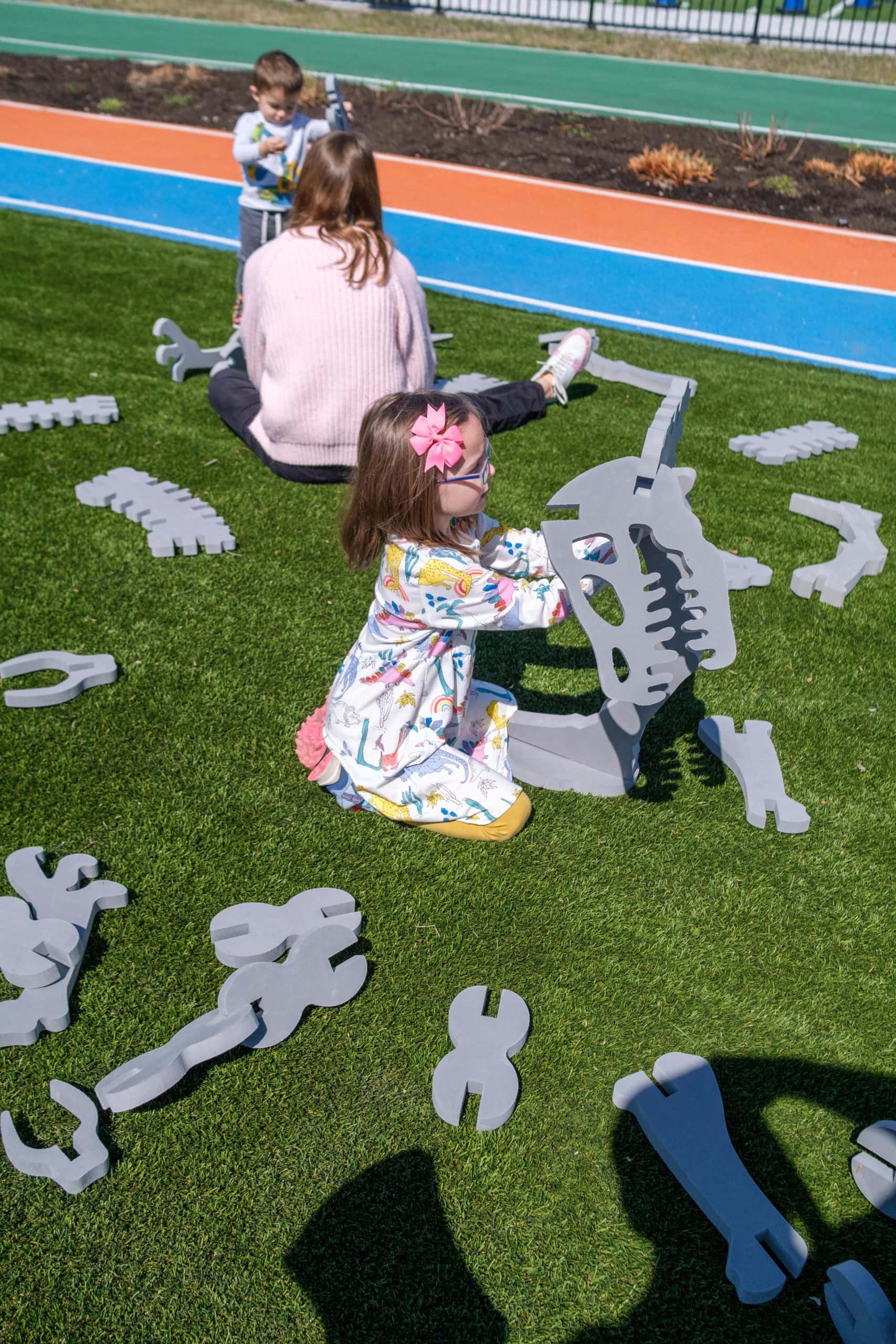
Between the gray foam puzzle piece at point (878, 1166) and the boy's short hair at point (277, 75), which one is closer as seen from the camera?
the gray foam puzzle piece at point (878, 1166)

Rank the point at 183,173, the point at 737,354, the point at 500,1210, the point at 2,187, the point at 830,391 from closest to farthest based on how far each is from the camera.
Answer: the point at 500,1210 → the point at 830,391 → the point at 737,354 → the point at 2,187 → the point at 183,173

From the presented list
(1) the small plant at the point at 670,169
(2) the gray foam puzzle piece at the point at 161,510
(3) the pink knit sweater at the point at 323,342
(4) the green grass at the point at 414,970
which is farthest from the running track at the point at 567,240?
(2) the gray foam puzzle piece at the point at 161,510

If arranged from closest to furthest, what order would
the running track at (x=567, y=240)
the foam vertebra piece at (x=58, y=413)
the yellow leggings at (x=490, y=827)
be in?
the yellow leggings at (x=490, y=827)
the foam vertebra piece at (x=58, y=413)
the running track at (x=567, y=240)

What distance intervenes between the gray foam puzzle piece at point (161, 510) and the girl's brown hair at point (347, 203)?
1247 mm

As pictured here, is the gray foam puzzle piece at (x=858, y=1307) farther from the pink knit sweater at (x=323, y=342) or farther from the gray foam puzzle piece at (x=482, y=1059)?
the pink knit sweater at (x=323, y=342)

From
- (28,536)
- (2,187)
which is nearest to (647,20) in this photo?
(2,187)

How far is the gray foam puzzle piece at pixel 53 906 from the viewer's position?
97.7 inches

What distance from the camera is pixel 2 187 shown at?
1140 cm

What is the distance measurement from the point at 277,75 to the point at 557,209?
6.64 metres

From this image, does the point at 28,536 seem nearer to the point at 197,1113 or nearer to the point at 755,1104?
the point at 197,1113

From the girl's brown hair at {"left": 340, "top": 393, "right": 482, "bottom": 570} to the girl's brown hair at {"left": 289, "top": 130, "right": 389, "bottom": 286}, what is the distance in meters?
2.04

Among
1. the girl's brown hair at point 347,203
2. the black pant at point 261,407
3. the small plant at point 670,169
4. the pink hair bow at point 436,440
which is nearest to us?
the pink hair bow at point 436,440

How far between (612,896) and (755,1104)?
69 cm

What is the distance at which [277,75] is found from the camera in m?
6.16
